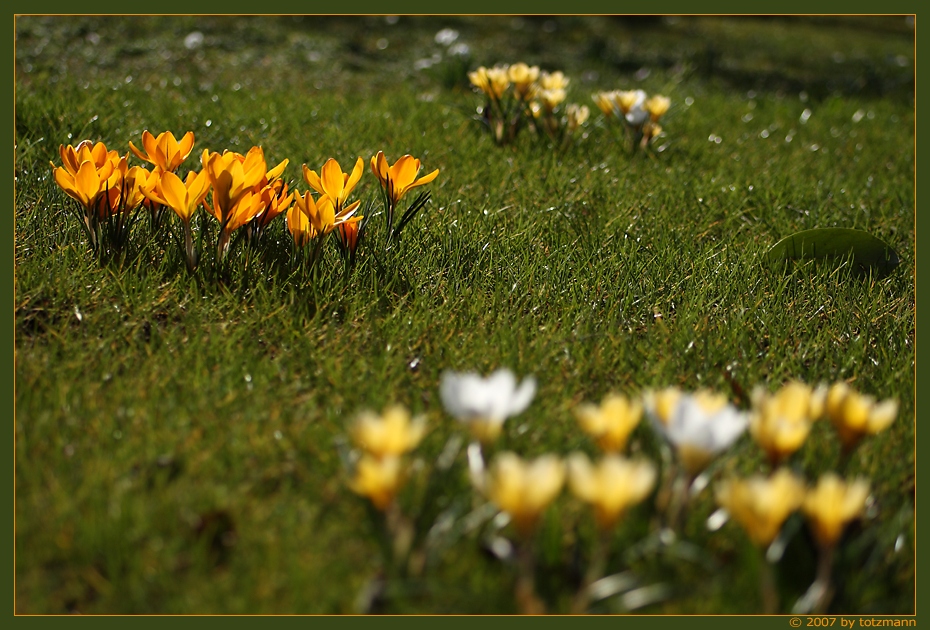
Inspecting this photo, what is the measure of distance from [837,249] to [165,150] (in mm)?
2191

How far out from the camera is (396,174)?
239 centimetres

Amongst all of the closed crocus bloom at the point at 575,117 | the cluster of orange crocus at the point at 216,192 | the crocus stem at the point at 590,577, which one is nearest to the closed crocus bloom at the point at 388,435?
the crocus stem at the point at 590,577

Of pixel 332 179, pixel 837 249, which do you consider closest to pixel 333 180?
pixel 332 179

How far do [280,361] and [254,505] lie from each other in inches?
21.0

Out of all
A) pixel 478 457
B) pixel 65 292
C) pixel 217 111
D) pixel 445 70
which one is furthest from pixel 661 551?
pixel 445 70

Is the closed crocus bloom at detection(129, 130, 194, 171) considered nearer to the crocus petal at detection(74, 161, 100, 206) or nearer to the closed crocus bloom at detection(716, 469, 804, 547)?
the crocus petal at detection(74, 161, 100, 206)

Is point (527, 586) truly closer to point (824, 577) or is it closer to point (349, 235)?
point (824, 577)

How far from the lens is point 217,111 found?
3.99 m

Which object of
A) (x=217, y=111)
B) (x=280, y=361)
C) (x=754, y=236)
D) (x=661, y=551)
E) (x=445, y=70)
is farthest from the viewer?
(x=445, y=70)

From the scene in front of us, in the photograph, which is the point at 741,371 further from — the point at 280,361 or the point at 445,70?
the point at 445,70

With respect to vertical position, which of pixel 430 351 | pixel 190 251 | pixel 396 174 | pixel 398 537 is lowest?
pixel 430 351

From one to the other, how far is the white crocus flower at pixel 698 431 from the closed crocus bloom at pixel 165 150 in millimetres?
1644

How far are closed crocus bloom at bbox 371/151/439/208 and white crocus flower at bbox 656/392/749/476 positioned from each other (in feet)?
3.82

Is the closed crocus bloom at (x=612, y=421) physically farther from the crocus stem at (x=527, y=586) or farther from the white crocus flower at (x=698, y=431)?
the crocus stem at (x=527, y=586)
